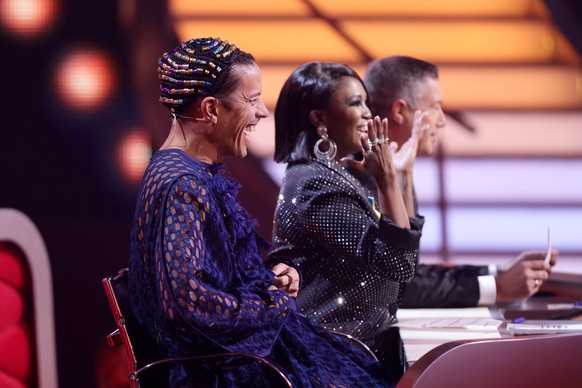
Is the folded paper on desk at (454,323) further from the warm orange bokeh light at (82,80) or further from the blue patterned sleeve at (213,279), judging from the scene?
the warm orange bokeh light at (82,80)

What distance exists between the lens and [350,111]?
2.75m

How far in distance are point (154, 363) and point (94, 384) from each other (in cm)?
200

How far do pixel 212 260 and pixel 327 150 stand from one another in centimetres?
85

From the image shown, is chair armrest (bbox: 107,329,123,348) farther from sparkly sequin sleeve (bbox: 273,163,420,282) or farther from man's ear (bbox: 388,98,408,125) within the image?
man's ear (bbox: 388,98,408,125)

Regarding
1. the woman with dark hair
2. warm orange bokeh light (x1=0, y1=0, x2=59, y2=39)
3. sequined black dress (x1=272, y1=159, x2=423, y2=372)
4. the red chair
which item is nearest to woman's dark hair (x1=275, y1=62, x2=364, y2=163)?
the woman with dark hair

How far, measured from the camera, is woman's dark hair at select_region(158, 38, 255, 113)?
6.89ft

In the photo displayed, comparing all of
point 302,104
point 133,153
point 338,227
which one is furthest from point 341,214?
point 133,153

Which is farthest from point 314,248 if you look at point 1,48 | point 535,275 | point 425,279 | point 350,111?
point 1,48

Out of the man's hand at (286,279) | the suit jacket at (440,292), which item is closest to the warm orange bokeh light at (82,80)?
Answer: the suit jacket at (440,292)

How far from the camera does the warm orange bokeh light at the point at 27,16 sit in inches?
148

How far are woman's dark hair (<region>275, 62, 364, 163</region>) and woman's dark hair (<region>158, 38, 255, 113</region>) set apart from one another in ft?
2.09

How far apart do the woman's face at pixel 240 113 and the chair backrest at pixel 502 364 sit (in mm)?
633

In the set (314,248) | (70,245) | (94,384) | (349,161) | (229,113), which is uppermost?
(229,113)

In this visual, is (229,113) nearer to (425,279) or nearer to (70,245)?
(425,279)
